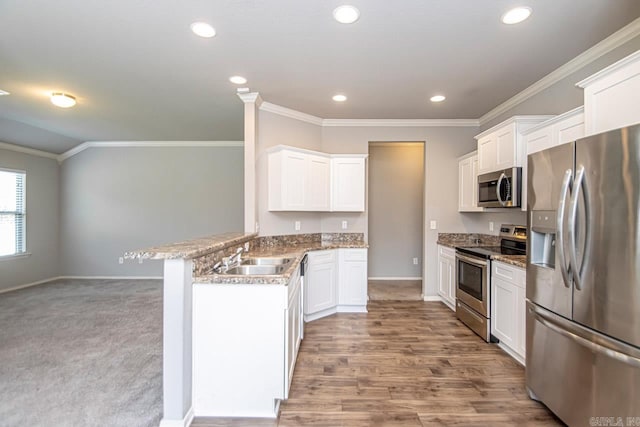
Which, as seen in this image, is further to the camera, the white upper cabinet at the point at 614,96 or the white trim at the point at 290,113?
the white trim at the point at 290,113

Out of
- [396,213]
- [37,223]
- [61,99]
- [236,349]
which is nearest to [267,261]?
[236,349]

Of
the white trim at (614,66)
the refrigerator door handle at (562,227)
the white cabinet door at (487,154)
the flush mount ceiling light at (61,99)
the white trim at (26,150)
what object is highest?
the flush mount ceiling light at (61,99)

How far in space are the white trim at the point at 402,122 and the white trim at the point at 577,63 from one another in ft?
2.07

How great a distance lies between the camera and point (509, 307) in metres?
2.82

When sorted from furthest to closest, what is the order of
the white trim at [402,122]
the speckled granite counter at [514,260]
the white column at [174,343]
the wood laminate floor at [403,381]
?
the white trim at [402,122]
the speckled granite counter at [514,260]
the wood laminate floor at [403,381]
the white column at [174,343]

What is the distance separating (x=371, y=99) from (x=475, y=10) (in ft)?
5.67

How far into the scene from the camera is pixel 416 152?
5.98 m

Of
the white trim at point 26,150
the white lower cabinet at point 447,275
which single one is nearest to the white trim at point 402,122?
the white lower cabinet at point 447,275

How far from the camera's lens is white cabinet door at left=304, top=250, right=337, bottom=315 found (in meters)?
3.71

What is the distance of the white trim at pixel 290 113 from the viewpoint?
13.0 ft

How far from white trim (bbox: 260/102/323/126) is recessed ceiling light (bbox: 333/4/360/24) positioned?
1950 millimetres

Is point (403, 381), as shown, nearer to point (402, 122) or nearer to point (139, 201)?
point (402, 122)

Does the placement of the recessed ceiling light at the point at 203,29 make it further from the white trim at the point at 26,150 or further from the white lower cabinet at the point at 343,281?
the white trim at the point at 26,150

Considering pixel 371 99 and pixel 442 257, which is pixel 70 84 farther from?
pixel 442 257
